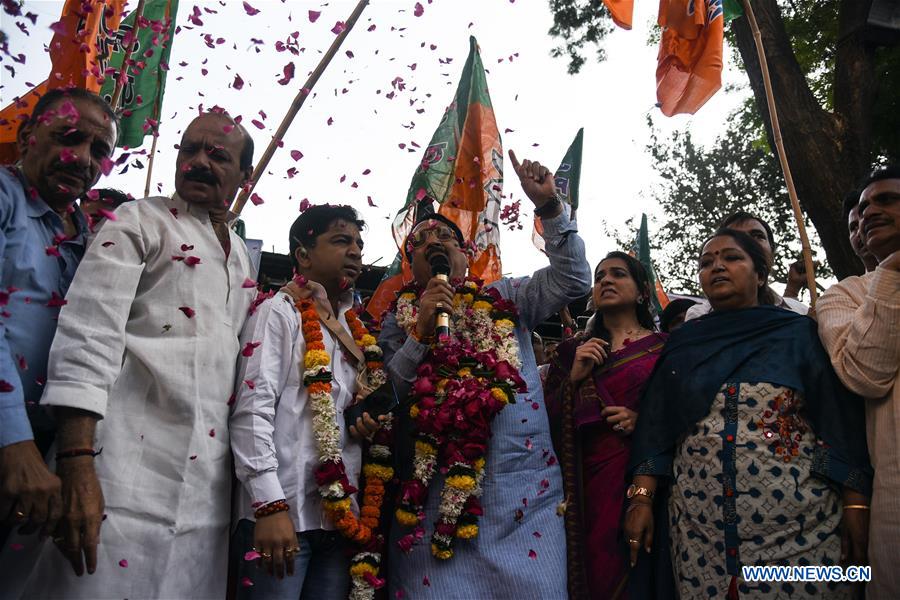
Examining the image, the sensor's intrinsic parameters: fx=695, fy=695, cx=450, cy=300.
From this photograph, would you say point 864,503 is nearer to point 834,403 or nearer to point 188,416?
point 834,403

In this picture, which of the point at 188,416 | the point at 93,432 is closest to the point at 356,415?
the point at 188,416

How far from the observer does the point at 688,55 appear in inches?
199

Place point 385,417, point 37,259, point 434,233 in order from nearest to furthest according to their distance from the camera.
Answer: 1. point 37,259
2. point 385,417
3. point 434,233

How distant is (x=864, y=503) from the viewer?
100 inches

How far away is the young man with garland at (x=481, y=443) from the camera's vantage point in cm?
282

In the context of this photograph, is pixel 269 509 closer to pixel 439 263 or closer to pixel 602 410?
pixel 439 263

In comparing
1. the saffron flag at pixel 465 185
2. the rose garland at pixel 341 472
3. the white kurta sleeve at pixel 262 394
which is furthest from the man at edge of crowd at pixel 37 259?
the saffron flag at pixel 465 185

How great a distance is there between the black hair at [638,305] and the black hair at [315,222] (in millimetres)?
1379

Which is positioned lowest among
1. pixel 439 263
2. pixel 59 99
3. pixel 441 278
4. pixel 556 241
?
pixel 441 278

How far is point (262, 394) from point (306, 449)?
301 millimetres

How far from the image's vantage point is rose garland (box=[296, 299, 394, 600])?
2629 millimetres

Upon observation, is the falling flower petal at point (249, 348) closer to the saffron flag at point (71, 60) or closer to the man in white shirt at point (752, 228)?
the saffron flag at point (71, 60)

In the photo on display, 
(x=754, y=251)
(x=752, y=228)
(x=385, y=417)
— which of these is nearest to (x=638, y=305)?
(x=754, y=251)

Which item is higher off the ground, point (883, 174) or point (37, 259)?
point (883, 174)
